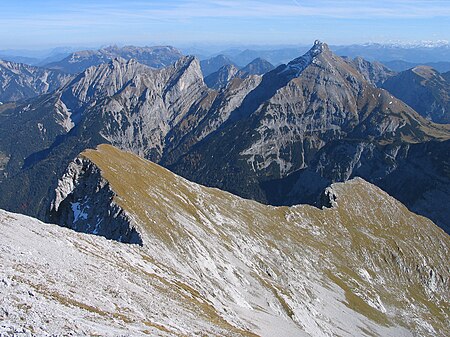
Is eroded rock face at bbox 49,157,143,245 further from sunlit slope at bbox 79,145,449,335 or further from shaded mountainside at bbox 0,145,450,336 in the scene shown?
sunlit slope at bbox 79,145,449,335

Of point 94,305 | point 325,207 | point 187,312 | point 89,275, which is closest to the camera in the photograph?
point 94,305

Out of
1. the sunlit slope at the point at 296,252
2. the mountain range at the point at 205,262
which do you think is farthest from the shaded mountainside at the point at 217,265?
the sunlit slope at the point at 296,252

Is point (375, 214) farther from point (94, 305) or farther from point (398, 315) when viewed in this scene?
point (94, 305)

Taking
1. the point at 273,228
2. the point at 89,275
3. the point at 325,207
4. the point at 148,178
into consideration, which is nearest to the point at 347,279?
the point at 273,228

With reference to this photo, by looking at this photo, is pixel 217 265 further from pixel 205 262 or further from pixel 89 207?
pixel 89 207

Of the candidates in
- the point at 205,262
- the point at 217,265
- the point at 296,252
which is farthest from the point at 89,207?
the point at 296,252

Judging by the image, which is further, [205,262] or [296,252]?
[296,252]

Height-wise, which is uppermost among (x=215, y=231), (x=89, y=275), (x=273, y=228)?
(x=89, y=275)
